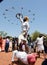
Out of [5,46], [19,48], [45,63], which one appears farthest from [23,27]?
[5,46]

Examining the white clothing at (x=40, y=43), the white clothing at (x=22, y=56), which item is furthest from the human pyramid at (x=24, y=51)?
the white clothing at (x=40, y=43)

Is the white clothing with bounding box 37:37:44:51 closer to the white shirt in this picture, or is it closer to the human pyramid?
the human pyramid

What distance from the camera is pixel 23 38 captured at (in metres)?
10.1

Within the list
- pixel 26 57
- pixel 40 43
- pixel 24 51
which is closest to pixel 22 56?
pixel 26 57

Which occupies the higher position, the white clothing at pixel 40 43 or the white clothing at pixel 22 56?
the white clothing at pixel 40 43

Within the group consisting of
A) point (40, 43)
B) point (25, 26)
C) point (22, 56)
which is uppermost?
point (25, 26)

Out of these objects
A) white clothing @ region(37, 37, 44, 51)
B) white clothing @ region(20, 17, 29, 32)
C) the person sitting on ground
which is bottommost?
the person sitting on ground

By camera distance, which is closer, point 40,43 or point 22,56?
point 22,56

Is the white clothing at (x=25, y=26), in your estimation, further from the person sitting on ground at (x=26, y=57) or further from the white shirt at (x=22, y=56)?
the white shirt at (x=22, y=56)

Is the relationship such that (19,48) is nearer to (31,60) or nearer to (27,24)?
(27,24)

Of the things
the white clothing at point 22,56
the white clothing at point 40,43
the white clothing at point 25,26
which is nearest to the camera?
the white clothing at point 22,56

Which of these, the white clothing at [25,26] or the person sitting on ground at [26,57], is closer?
the person sitting on ground at [26,57]

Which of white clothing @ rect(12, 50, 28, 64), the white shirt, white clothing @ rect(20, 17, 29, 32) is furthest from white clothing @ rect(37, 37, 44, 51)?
the white shirt

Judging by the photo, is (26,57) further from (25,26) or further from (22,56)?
(25,26)
